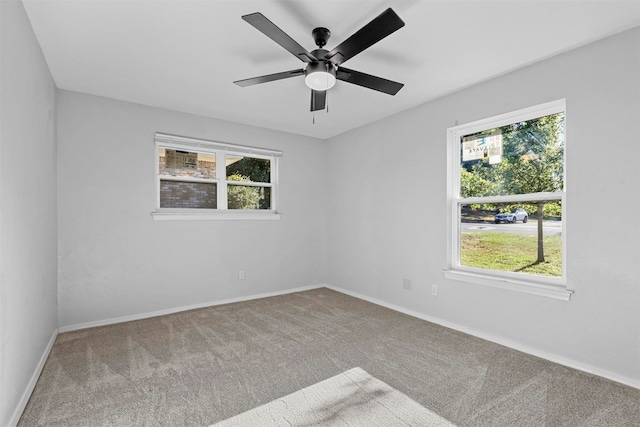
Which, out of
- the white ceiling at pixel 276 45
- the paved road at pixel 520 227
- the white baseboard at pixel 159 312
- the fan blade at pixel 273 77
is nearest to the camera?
the white ceiling at pixel 276 45

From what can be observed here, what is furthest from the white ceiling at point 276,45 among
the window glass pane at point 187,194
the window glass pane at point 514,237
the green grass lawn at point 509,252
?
the green grass lawn at point 509,252

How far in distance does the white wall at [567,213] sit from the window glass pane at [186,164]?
2.26 metres

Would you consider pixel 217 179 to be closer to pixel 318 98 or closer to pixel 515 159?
pixel 318 98

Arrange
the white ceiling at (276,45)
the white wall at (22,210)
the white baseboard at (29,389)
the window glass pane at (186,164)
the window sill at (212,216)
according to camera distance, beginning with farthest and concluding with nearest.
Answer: the window glass pane at (186,164), the window sill at (212,216), the white ceiling at (276,45), the white baseboard at (29,389), the white wall at (22,210)

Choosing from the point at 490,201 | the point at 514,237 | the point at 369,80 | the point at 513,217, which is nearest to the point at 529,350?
the point at 514,237

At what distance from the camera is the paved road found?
8.80 feet

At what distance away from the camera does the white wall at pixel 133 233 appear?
3.27 metres

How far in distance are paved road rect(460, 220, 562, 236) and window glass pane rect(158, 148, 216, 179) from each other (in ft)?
10.5

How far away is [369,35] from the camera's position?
1839 mm

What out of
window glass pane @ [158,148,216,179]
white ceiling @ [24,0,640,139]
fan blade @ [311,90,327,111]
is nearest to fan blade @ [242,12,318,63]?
white ceiling @ [24,0,640,139]

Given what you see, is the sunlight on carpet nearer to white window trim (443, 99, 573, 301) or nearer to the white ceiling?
white window trim (443, 99, 573, 301)

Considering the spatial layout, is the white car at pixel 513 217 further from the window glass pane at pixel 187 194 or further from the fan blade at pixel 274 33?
the window glass pane at pixel 187 194

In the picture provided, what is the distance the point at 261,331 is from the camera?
3197mm

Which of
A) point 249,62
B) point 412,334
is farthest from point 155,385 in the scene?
point 249,62
